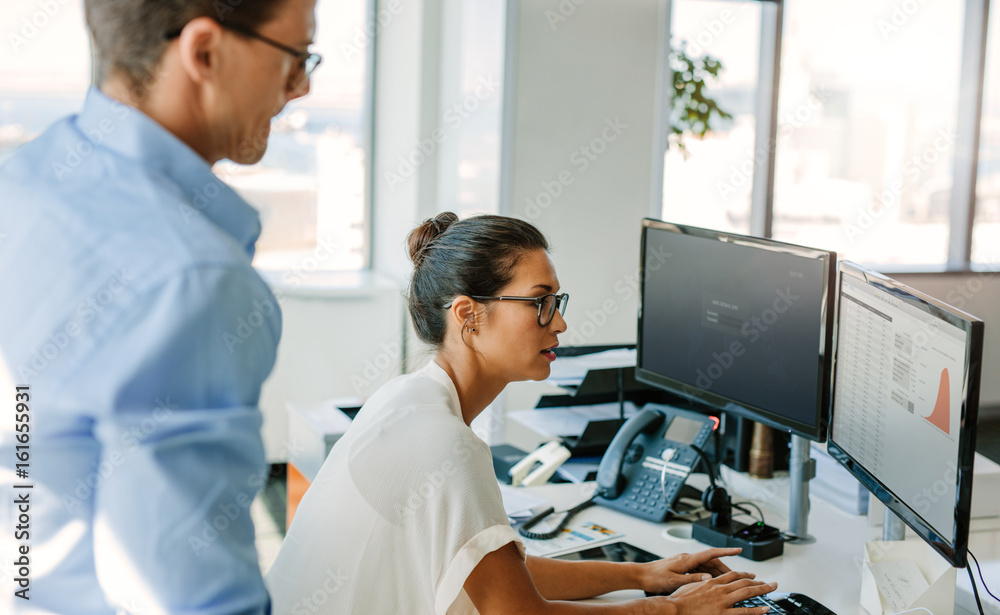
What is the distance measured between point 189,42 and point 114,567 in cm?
38

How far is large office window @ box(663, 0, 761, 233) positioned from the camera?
422 cm

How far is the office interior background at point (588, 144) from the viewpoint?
11.3ft

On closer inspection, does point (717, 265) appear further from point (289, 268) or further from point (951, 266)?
point (951, 266)

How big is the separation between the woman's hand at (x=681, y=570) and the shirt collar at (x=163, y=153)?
1122 millimetres

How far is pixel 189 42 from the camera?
641 mm

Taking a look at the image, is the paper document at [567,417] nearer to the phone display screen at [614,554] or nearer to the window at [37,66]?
the phone display screen at [614,554]

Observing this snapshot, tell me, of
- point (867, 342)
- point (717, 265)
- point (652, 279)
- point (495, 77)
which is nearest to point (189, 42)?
point (867, 342)

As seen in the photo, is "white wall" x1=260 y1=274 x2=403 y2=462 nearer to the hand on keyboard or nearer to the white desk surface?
the white desk surface

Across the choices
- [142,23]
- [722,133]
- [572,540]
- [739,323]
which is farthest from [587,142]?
[142,23]

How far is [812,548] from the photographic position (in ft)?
5.76

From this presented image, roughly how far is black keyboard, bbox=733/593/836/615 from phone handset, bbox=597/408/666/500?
0.52 meters

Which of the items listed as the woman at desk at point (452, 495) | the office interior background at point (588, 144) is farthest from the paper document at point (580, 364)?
the woman at desk at point (452, 495)

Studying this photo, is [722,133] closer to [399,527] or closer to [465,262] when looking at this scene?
[465,262]

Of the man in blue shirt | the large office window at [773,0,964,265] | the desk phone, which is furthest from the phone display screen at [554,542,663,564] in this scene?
the large office window at [773,0,964,265]
